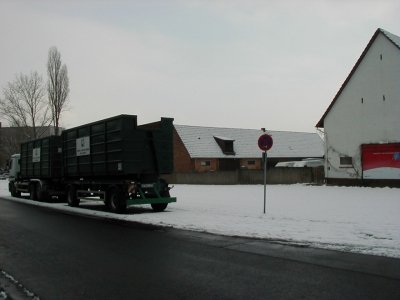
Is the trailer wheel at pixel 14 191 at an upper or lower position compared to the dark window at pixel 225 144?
lower

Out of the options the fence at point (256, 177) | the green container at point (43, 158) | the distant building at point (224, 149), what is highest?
the distant building at point (224, 149)

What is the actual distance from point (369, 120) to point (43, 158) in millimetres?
20728

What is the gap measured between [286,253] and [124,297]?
3725 mm

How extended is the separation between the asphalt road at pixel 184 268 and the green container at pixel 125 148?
201 inches

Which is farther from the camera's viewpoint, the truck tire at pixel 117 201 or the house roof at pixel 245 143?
the house roof at pixel 245 143

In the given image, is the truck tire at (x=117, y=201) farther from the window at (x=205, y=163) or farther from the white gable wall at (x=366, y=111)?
the window at (x=205, y=163)

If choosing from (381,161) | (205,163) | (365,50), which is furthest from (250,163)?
(381,161)

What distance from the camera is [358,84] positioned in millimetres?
30766

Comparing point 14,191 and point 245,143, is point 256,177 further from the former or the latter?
point 14,191

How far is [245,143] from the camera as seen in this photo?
56.0 meters

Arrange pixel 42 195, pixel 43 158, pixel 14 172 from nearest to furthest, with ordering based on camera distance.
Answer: pixel 42 195, pixel 43 158, pixel 14 172

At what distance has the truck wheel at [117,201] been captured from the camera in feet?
51.3

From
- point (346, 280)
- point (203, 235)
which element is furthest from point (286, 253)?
point (203, 235)

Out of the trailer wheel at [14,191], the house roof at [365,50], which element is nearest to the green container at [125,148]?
the trailer wheel at [14,191]
